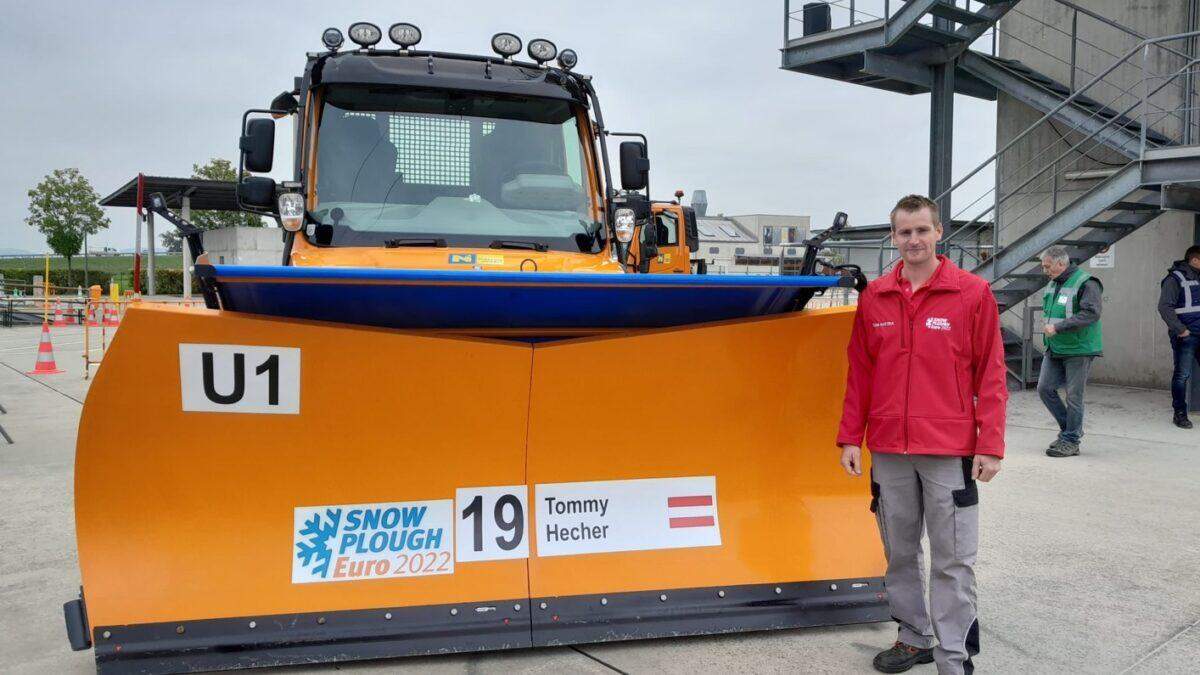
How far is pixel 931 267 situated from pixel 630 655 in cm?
198

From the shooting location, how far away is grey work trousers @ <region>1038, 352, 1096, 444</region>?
25.1ft

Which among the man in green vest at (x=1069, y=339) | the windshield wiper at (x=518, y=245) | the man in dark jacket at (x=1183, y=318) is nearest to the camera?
the windshield wiper at (x=518, y=245)

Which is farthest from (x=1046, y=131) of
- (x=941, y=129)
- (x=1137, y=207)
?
(x=1137, y=207)

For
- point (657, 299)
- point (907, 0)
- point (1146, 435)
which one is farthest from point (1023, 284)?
point (657, 299)

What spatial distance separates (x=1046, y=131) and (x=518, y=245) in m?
10.6

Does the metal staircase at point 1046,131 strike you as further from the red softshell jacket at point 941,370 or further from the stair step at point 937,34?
the red softshell jacket at point 941,370

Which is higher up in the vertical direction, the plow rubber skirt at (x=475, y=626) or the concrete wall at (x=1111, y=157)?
the concrete wall at (x=1111, y=157)

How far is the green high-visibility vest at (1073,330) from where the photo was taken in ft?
24.9

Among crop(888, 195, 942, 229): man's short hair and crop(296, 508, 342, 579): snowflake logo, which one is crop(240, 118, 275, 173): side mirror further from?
crop(888, 195, 942, 229): man's short hair

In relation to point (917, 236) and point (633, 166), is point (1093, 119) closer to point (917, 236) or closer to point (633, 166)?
point (633, 166)

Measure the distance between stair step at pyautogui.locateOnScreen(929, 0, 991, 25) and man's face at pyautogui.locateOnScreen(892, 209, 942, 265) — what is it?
9.80 metres

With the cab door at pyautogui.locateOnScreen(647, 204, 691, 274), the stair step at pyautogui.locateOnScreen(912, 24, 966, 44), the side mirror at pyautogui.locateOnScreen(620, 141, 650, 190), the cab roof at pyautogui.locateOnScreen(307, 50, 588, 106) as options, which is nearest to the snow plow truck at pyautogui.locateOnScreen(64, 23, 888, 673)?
the cab roof at pyautogui.locateOnScreen(307, 50, 588, 106)

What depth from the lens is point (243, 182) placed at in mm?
4848

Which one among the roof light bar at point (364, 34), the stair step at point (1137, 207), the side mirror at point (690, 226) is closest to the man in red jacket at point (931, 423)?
the roof light bar at point (364, 34)
